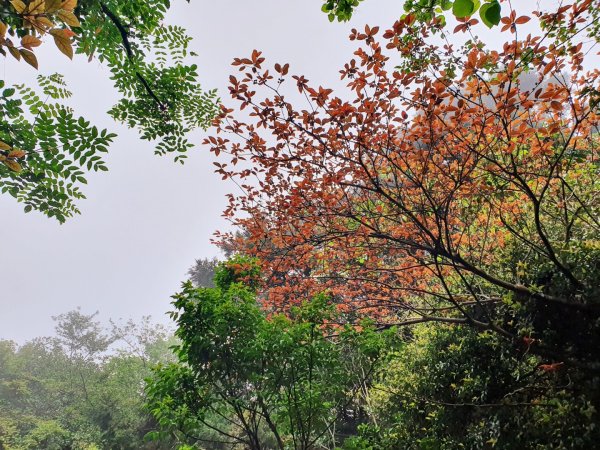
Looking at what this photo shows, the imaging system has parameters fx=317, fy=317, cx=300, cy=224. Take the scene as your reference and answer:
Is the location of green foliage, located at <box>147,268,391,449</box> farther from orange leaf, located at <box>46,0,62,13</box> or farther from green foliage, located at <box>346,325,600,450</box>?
orange leaf, located at <box>46,0,62,13</box>

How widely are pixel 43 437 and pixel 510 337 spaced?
28991 millimetres

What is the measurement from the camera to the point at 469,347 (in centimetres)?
511

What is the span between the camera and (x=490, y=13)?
4.54 feet

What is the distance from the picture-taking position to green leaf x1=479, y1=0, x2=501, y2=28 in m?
1.37

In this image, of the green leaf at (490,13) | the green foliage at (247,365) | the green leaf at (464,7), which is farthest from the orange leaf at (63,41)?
the green foliage at (247,365)

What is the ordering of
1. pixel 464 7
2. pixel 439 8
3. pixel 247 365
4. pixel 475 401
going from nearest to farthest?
pixel 464 7, pixel 439 8, pixel 475 401, pixel 247 365

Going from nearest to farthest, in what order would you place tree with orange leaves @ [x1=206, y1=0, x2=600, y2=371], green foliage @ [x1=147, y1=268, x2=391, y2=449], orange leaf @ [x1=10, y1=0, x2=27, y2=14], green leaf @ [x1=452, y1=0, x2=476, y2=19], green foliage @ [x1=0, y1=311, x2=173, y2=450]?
orange leaf @ [x1=10, y1=0, x2=27, y2=14]
green leaf @ [x1=452, y1=0, x2=476, y2=19]
tree with orange leaves @ [x1=206, y1=0, x2=600, y2=371]
green foliage @ [x1=147, y1=268, x2=391, y2=449]
green foliage @ [x1=0, y1=311, x2=173, y2=450]

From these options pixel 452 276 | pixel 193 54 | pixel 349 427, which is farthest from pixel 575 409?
pixel 349 427

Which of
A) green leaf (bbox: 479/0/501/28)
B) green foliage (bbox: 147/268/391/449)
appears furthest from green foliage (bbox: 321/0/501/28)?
green foliage (bbox: 147/268/391/449)

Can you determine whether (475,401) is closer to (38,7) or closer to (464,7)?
(464,7)

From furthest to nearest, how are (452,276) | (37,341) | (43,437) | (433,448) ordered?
(37,341)
(43,437)
(452,276)
(433,448)

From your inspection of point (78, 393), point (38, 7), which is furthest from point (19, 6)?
point (78, 393)

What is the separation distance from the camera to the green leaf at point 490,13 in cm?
137

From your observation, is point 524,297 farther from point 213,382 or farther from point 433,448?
point 213,382
